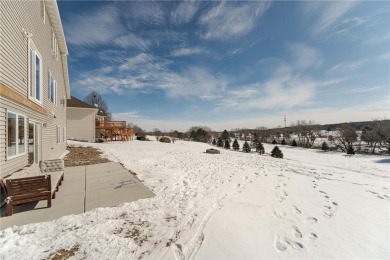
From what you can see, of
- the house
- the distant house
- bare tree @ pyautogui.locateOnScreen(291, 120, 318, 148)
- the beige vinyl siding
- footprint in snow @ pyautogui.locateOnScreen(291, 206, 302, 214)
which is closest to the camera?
footprint in snow @ pyautogui.locateOnScreen(291, 206, 302, 214)

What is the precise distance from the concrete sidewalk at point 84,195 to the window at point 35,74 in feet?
11.2

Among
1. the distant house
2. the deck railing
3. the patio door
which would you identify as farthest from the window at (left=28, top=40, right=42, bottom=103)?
the deck railing

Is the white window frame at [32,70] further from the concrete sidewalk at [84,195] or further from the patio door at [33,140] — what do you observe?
the concrete sidewalk at [84,195]

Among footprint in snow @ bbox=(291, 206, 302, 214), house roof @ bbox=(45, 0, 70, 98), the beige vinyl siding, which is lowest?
footprint in snow @ bbox=(291, 206, 302, 214)

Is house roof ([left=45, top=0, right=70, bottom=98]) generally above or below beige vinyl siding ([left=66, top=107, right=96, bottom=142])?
above

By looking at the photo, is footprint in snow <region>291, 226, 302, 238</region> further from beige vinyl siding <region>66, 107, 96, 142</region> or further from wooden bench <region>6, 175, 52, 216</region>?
beige vinyl siding <region>66, 107, 96, 142</region>

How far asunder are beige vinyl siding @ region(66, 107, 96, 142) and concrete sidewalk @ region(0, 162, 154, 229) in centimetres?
1870

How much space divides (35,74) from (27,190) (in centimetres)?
558

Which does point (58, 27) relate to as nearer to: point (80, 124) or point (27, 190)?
point (27, 190)

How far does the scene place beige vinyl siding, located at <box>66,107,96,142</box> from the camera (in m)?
24.2

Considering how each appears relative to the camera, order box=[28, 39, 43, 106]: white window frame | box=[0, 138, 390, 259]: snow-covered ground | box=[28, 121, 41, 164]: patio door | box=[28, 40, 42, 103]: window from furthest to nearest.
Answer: box=[28, 121, 41, 164]: patio door, box=[28, 40, 42, 103]: window, box=[28, 39, 43, 106]: white window frame, box=[0, 138, 390, 259]: snow-covered ground

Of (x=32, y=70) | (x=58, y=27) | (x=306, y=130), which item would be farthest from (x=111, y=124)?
(x=306, y=130)

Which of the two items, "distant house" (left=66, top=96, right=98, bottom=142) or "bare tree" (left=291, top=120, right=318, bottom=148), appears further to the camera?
"bare tree" (left=291, top=120, right=318, bottom=148)

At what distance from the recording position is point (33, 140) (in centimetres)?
783
